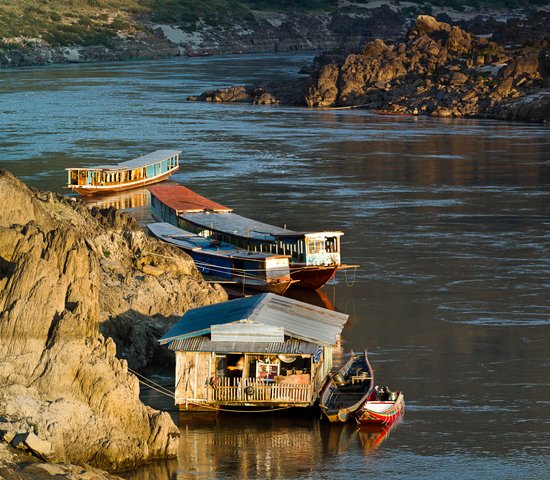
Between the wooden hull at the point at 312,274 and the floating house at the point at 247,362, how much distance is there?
1371 centimetres

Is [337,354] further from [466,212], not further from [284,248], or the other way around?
[466,212]

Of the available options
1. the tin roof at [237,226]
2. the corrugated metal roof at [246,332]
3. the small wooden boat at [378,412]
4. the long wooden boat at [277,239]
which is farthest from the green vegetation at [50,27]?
the small wooden boat at [378,412]

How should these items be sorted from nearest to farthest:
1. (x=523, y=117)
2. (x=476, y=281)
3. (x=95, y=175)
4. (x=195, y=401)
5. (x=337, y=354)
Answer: (x=195, y=401) → (x=337, y=354) → (x=476, y=281) → (x=95, y=175) → (x=523, y=117)

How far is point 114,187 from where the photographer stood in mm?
67875

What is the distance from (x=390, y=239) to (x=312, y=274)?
373 inches

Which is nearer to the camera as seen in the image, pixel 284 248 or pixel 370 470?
pixel 370 470

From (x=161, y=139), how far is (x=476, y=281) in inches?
1871

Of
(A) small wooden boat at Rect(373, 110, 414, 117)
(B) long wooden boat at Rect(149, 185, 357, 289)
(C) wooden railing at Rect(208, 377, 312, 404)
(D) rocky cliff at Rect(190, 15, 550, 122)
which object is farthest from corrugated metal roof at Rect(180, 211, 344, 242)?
(A) small wooden boat at Rect(373, 110, 414, 117)

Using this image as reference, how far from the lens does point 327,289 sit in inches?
1754

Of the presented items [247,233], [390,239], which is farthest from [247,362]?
[390,239]

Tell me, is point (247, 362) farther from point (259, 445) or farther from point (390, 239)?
point (390, 239)

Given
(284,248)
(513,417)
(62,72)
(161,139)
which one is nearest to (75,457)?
(513,417)

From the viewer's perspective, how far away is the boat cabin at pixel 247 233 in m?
44.0

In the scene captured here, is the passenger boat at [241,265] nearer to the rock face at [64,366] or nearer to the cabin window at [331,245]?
the cabin window at [331,245]
